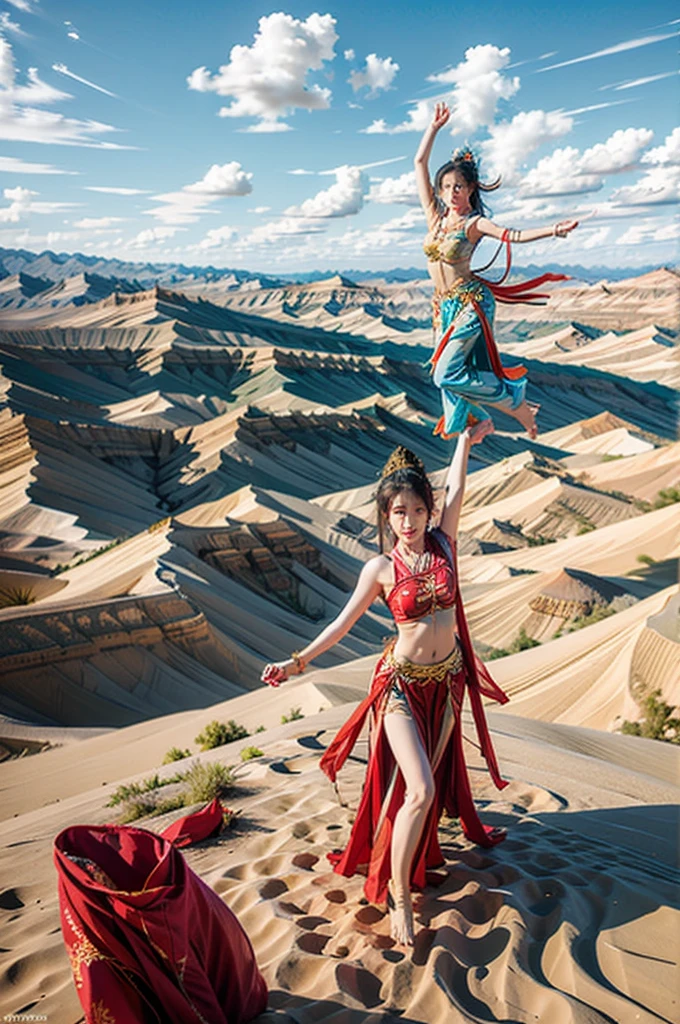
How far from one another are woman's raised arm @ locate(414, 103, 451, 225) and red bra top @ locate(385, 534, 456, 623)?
1794 mm

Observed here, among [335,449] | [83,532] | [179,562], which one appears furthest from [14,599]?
[335,449]

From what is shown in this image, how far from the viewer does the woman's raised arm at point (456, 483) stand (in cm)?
396

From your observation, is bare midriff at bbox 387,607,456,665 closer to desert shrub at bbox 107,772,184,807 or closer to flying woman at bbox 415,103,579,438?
flying woman at bbox 415,103,579,438

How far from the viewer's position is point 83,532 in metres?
27.6

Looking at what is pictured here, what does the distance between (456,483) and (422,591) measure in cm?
59

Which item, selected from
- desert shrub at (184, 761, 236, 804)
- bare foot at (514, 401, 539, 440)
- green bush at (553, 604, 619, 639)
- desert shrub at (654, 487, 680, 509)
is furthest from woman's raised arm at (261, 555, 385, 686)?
desert shrub at (654, 487, 680, 509)

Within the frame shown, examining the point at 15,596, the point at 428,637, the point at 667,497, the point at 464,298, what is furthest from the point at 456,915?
the point at 667,497

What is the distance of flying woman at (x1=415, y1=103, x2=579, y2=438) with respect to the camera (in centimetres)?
401

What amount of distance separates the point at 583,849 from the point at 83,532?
2527 centimetres

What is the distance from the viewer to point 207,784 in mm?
5645

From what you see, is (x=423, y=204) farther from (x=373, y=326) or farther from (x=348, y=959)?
(x=373, y=326)

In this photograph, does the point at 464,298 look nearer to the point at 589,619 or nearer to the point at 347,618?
the point at 347,618

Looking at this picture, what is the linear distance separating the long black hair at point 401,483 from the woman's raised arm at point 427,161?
128cm

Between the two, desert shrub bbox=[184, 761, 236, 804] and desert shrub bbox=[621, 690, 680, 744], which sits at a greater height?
desert shrub bbox=[184, 761, 236, 804]
